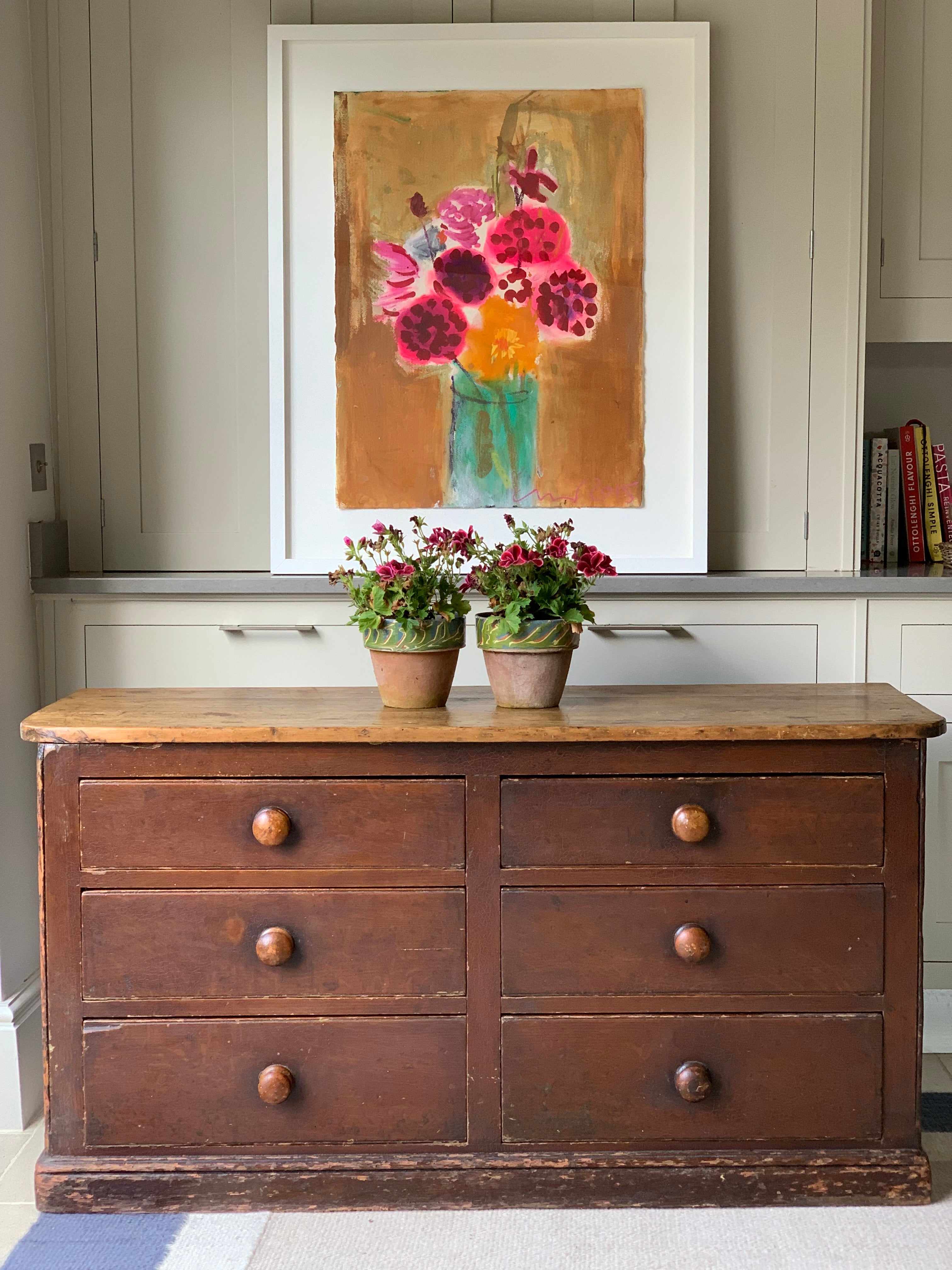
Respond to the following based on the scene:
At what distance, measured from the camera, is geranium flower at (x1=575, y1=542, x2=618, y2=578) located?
6.96ft

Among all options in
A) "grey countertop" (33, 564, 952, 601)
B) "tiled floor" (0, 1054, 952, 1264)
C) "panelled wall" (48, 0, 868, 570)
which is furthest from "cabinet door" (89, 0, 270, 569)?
"tiled floor" (0, 1054, 952, 1264)

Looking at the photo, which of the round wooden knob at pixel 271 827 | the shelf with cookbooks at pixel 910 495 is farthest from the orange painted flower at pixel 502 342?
the round wooden knob at pixel 271 827

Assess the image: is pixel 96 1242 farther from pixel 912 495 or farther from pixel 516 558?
pixel 912 495

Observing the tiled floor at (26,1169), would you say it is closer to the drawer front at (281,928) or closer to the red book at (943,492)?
the drawer front at (281,928)

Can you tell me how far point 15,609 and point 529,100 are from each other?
154 cm

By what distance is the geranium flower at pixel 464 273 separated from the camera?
2.68m

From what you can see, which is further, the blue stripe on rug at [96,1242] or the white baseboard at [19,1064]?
the white baseboard at [19,1064]

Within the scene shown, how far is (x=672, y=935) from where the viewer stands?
6.70 feet

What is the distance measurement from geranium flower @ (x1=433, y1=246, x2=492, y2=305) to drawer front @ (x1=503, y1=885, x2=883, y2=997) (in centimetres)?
134

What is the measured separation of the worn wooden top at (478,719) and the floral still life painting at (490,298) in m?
0.63

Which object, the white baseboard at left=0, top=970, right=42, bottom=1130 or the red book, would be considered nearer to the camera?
the white baseboard at left=0, top=970, right=42, bottom=1130

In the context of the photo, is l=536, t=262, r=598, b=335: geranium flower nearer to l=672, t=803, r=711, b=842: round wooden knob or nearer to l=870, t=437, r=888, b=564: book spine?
l=870, t=437, r=888, b=564: book spine

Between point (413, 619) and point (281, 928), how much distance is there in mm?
556

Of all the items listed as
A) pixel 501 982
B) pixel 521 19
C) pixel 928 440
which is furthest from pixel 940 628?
pixel 521 19
